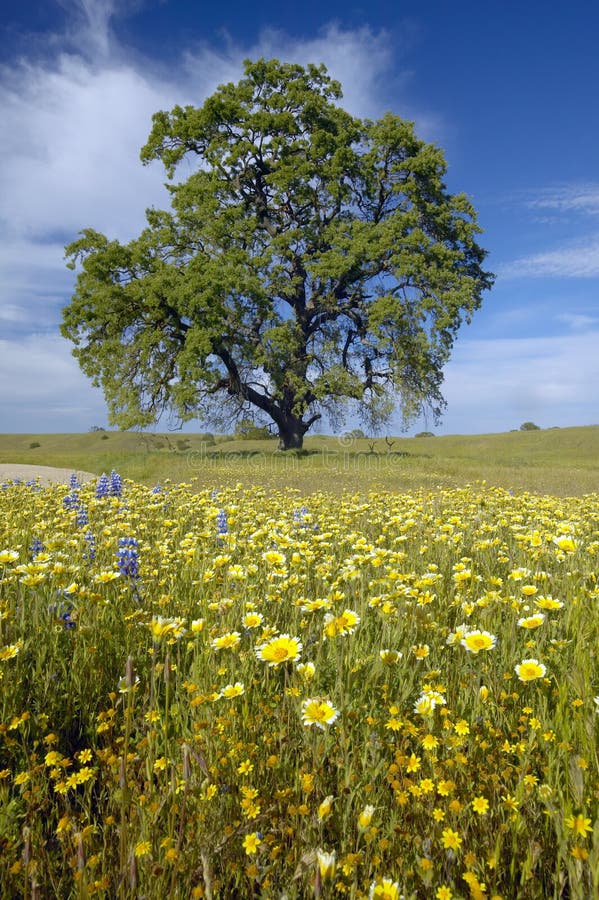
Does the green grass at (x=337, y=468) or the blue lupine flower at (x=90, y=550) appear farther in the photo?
the green grass at (x=337, y=468)

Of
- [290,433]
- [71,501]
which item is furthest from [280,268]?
[71,501]

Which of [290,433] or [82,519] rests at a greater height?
[290,433]

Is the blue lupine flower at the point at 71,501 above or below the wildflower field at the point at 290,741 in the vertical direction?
above

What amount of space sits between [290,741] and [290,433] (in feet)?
77.9

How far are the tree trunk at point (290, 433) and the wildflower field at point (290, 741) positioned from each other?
21487 mm

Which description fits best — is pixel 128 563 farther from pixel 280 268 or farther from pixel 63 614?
pixel 280 268

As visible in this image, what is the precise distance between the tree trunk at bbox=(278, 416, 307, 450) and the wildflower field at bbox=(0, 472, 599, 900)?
70.5 ft

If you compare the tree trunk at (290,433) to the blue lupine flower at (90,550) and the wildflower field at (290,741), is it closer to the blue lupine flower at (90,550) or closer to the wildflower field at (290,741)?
the blue lupine flower at (90,550)

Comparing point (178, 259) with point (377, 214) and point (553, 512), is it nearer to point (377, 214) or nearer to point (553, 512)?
point (377, 214)

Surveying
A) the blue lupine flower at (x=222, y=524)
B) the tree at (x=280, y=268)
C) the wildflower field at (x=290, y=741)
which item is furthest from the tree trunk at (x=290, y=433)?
the wildflower field at (x=290, y=741)

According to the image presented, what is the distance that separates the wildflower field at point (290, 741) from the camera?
4.75 ft

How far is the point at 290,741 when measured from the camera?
2.04 metres

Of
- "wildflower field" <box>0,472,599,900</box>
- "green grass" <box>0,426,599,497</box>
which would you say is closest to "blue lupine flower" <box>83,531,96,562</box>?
"wildflower field" <box>0,472,599,900</box>

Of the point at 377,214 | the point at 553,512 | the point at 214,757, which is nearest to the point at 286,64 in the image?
the point at 377,214
